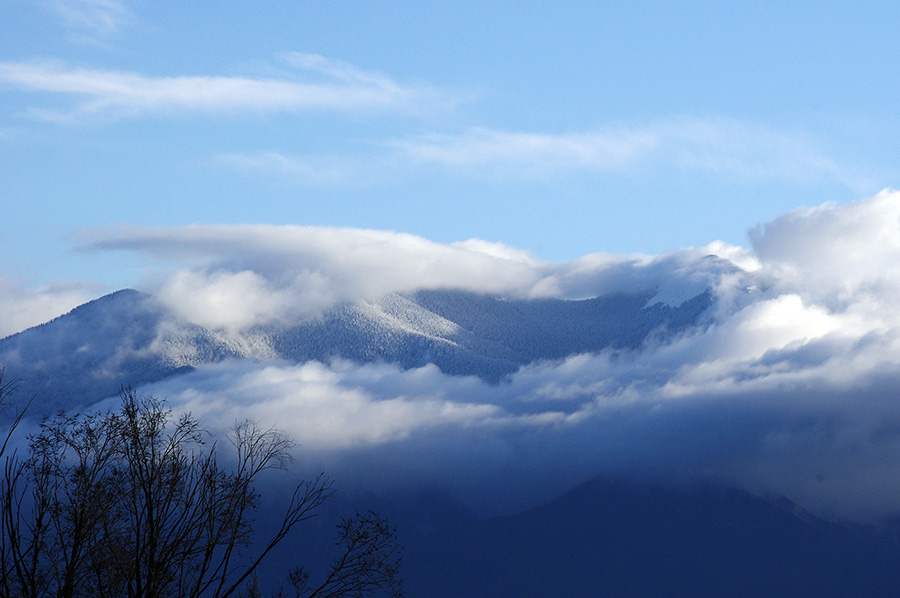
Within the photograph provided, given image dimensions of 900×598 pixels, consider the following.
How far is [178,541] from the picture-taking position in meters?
23.5

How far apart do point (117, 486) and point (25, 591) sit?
2.81 m

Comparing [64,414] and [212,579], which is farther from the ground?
[64,414]

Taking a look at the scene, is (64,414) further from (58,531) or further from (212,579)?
(212,579)

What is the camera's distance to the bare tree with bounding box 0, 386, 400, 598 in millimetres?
22625

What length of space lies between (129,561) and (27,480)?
111 inches

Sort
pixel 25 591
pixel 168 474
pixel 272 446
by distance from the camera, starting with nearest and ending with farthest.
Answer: pixel 25 591 → pixel 168 474 → pixel 272 446

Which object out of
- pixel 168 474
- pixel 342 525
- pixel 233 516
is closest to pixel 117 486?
pixel 168 474

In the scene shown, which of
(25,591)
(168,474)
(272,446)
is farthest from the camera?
(272,446)

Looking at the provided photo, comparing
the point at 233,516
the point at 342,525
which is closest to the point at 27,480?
the point at 233,516

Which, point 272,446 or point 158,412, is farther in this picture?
point 272,446

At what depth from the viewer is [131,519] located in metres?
23.8

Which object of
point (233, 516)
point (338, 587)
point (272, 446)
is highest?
point (272, 446)

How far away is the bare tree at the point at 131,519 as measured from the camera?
891 inches

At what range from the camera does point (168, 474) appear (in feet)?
77.5
